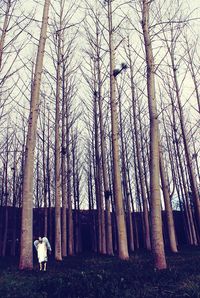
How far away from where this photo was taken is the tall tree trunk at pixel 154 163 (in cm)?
580

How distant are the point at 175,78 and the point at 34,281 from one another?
11803mm

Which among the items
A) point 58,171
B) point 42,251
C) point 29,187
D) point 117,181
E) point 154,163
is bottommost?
point 42,251

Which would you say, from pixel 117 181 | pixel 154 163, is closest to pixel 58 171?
pixel 117 181

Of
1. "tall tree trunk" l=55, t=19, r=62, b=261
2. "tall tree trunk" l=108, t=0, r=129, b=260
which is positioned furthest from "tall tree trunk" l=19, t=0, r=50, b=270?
"tall tree trunk" l=108, t=0, r=129, b=260

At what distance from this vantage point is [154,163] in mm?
6281

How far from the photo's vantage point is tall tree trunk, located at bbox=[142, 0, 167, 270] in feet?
19.0

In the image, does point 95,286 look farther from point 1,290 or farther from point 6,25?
point 6,25

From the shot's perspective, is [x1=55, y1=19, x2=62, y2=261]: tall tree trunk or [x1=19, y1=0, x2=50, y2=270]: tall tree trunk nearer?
[x1=19, y1=0, x2=50, y2=270]: tall tree trunk

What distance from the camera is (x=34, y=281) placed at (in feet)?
16.3

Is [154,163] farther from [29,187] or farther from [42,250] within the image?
[42,250]

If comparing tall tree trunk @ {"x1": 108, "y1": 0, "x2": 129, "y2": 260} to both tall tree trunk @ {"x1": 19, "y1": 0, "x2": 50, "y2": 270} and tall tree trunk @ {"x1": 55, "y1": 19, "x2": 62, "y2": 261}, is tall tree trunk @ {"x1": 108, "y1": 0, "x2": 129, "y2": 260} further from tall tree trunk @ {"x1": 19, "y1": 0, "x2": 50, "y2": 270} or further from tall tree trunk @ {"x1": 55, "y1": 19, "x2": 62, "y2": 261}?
tall tree trunk @ {"x1": 19, "y1": 0, "x2": 50, "y2": 270}

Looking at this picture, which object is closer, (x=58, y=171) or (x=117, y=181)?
(x=117, y=181)

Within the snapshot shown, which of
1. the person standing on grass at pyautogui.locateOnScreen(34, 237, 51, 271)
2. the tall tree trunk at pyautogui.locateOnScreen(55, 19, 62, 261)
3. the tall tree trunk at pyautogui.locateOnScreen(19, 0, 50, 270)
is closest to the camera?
the tall tree trunk at pyautogui.locateOnScreen(19, 0, 50, 270)

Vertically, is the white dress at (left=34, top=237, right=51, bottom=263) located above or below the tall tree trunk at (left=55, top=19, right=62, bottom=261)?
below
